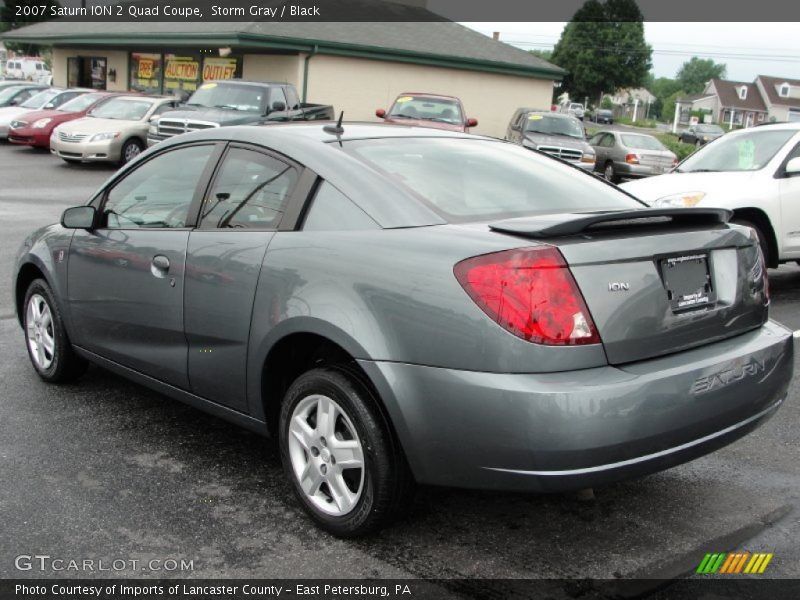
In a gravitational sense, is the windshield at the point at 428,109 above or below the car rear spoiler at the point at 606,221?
above

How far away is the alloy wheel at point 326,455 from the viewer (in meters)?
3.30

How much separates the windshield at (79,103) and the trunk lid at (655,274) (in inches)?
865

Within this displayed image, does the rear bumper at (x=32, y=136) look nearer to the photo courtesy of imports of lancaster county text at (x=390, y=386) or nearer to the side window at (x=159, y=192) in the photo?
the photo courtesy of imports of lancaster county text at (x=390, y=386)

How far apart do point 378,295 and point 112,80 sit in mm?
33000

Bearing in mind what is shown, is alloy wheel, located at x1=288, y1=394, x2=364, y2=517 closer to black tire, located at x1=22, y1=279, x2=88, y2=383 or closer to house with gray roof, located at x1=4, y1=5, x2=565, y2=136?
black tire, located at x1=22, y1=279, x2=88, y2=383

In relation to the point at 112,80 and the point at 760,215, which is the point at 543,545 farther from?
the point at 112,80

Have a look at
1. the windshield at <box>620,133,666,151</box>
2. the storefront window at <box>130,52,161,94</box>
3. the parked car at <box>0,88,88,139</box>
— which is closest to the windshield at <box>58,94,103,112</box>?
the parked car at <box>0,88,88,139</box>

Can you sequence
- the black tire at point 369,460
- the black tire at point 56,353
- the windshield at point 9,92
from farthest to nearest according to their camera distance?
the windshield at point 9,92
the black tire at point 56,353
the black tire at point 369,460

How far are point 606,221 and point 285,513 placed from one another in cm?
174

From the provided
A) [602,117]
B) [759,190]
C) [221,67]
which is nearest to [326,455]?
[759,190]

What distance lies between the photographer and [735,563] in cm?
322

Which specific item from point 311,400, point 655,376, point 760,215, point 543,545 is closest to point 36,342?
point 311,400

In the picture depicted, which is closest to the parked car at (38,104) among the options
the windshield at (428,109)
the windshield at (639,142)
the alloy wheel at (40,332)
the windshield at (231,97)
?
the windshield at (231,97)

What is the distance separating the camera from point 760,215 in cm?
809
